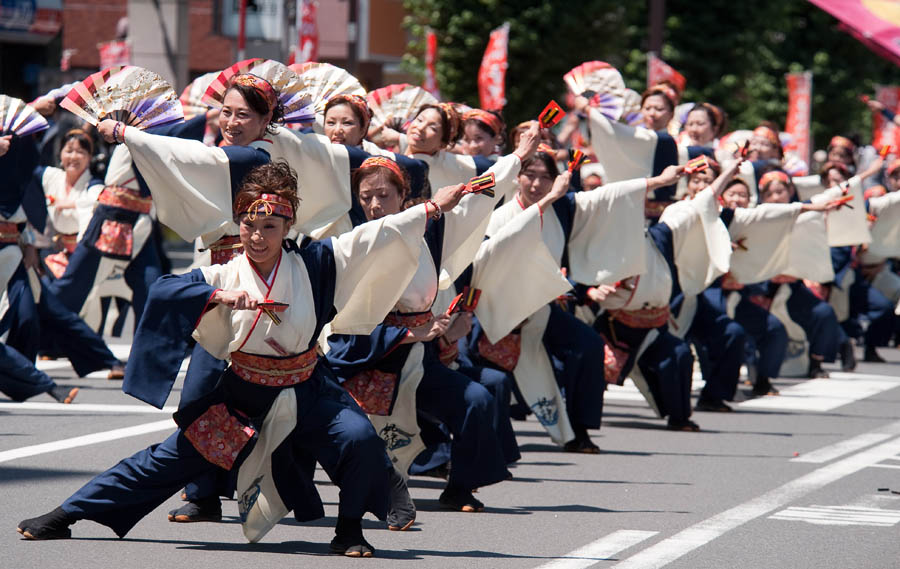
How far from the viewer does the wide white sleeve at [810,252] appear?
1149 centimetres

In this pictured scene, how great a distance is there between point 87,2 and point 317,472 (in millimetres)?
31884

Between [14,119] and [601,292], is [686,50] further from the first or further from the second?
[14,119]

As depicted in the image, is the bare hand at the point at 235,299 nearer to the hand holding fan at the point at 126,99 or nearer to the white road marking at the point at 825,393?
the hand holding fan at the point at 126,99

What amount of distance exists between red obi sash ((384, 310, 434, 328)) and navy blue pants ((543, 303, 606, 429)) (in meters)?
1.98

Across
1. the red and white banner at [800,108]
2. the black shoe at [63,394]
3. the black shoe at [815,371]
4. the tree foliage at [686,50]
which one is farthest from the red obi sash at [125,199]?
the tree foliage at [686,50]

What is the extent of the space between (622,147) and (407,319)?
4.44 m

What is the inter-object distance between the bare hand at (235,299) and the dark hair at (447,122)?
306 cm

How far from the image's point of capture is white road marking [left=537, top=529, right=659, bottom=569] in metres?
5.72

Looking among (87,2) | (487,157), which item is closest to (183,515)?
(487,157)

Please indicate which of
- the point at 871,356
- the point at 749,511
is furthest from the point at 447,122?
the point at 871,356

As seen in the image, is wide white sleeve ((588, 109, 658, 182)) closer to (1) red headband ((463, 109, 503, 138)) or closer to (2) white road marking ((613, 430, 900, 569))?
(1) red headband ((463, 109, 503, 138))

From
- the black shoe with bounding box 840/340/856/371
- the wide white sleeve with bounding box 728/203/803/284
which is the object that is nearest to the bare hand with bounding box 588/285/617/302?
→ the wide white sleeve with bounding box 728/203/803/284

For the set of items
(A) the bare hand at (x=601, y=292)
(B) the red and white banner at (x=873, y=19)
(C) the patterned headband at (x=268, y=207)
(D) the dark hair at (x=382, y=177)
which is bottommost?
(A) the bare hand at (x=601, y=292)

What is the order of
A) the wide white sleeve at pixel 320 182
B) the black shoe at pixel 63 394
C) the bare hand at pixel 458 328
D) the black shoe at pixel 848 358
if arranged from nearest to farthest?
Answer: the bare hand at pixel 458 328
the wide white sleeve at pixel 320 182
the black shoe at pixel 63 394
the black shoe at pixel 848 358
